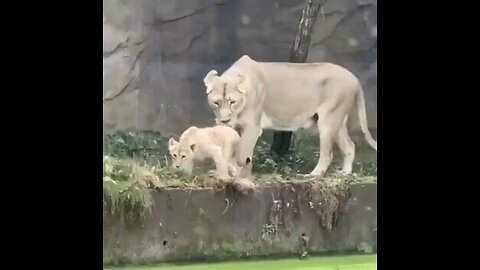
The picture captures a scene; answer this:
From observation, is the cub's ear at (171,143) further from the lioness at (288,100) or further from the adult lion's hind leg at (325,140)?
the adult lion's hind leg at (325,140)

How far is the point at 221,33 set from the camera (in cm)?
150

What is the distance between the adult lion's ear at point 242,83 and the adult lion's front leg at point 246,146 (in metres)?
0.08

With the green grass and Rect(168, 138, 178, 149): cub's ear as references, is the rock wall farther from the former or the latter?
the green grass

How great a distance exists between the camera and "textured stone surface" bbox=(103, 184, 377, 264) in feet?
4.75

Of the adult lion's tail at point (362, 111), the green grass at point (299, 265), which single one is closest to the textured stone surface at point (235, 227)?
the green grass at point (299, 265)

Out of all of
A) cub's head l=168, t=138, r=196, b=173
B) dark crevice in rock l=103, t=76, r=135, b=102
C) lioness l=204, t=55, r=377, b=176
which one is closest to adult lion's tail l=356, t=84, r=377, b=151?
lioness l=204, t=55, r=377, b=176

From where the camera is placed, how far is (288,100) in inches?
60.4

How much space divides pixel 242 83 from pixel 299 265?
394mm

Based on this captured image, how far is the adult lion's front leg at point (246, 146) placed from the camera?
1505mm

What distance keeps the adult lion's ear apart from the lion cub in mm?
83
